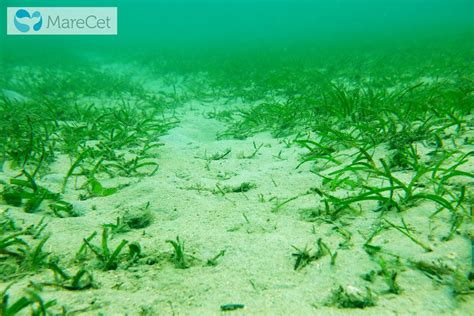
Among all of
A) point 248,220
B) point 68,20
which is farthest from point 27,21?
point 248,220

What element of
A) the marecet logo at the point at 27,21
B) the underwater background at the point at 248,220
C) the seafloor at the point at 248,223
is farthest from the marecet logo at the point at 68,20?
the seafloor at the point at 248,223

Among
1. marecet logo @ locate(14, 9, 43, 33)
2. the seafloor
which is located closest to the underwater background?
the seafloor

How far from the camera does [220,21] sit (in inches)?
4572

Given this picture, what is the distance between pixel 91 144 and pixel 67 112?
1.97 m

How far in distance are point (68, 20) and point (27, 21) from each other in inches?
60.6

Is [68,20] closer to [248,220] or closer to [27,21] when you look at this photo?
[27,21]

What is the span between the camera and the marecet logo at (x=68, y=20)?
11.4 metres

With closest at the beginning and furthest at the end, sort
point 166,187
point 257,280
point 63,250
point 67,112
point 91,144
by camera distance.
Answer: point 257,280
point 63,250
point 166,187
point 91,144
point 67,112

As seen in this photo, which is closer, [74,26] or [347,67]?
[347,67]

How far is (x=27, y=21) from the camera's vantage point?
11914 millimetres

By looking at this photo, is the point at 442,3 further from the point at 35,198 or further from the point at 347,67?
the point at 35,198

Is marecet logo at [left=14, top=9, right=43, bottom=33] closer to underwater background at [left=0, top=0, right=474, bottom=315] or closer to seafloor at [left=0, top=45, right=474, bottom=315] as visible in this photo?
underwater background at [left=0, top=0, right=474, bottom=315]

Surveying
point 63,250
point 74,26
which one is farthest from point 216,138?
point 74,26

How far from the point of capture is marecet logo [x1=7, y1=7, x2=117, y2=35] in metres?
11.4
